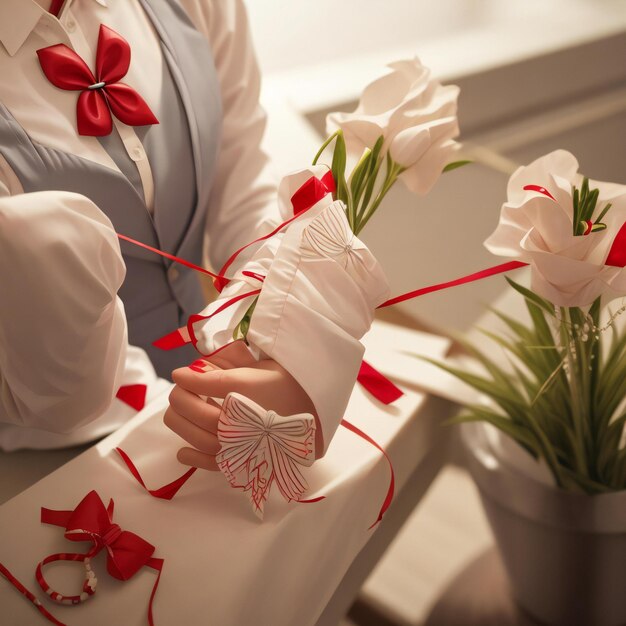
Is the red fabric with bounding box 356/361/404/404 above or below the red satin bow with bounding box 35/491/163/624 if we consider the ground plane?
above

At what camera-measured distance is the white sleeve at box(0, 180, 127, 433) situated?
0.47 m

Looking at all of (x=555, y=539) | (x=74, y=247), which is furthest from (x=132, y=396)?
(x=555, y=539)

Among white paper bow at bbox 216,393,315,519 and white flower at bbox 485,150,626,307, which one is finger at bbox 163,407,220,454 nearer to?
white paper bow at bbox 216,393,315,519

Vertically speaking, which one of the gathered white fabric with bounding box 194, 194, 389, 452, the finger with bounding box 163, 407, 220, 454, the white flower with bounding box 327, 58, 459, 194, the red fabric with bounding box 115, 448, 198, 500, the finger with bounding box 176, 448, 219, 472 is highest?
the white flower with bounding box 327, 58, 459, 194

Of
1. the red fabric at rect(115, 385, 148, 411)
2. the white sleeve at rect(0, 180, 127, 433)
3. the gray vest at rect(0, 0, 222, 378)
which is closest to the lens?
the white sleeve at rect(0, 180, 127, 433)

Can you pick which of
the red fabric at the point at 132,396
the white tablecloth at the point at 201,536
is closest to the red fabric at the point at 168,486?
the white tablecloth at the point at 201,536

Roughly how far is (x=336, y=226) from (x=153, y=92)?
242 millimetres

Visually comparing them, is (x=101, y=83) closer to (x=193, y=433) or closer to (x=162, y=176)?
(x=162, y=176)

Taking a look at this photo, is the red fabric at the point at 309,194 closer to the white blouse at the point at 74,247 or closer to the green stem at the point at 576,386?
the white blouse at the point at 74,247

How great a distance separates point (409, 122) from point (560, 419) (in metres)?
0.34

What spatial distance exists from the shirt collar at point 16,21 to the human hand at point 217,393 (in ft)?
0.95

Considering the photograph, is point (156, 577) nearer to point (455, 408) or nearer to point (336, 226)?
point (336, 226)

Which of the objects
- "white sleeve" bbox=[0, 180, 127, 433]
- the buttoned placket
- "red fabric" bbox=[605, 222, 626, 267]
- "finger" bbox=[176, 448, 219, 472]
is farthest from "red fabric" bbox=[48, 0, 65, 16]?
"red fabric" bbox=[605, 222, 626, 267]

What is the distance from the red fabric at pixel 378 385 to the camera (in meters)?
0.69
